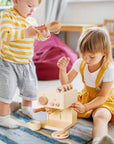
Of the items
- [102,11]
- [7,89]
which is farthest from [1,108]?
[102,11]

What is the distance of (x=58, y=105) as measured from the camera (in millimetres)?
1085

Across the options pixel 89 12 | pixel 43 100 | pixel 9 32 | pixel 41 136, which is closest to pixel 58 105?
pixel 43 100

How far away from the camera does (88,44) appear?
1.20m

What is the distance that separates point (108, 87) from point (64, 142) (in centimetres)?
38

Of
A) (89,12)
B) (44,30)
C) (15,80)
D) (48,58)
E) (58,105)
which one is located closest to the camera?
(58,105)

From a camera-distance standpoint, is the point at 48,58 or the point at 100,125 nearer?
the point at 100,125

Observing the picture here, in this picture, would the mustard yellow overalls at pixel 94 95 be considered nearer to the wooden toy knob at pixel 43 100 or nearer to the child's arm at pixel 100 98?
the child's arm at pixel 100 98

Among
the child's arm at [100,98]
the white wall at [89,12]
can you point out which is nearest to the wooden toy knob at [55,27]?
the child's arm at [100,98]

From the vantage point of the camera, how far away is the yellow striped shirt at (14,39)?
1213 mm

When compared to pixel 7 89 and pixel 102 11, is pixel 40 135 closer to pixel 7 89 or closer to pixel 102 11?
pixel 7 89

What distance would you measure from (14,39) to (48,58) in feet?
3.97

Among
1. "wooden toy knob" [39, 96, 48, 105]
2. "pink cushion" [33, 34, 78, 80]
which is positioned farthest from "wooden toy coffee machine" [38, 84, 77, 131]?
"pink cushion" [33, 34, 78, 80]

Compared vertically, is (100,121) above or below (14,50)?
below

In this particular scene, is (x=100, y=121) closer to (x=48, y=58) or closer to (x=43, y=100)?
(x=43, y=100)
